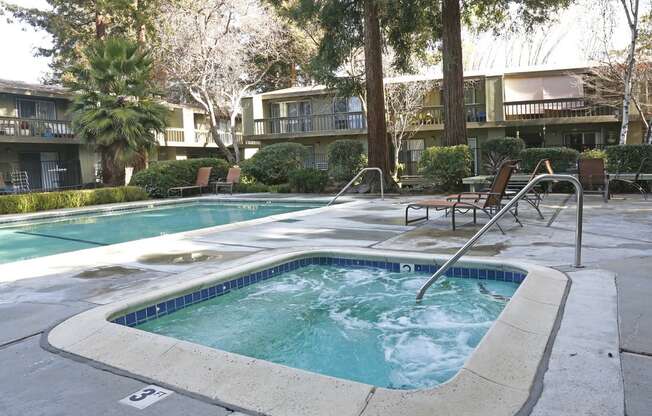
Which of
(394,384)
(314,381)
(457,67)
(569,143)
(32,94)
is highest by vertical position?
(32,94)

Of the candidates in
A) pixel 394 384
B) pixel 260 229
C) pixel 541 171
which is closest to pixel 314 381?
pixel 394 384

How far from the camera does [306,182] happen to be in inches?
733

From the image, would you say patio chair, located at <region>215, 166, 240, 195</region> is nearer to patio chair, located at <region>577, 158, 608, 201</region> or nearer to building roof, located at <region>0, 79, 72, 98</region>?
building roof, located at <region>0, 79, 72, 98</region>

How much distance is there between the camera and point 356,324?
4.55 m

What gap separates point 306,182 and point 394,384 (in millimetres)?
15310

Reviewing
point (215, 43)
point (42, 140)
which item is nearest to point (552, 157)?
point (215, 43)

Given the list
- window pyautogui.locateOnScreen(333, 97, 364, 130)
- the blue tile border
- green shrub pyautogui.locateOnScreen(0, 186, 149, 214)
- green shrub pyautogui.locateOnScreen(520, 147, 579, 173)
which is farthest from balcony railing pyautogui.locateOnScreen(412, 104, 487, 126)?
the blue tile border

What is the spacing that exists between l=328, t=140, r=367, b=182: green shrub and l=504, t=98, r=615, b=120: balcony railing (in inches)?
351

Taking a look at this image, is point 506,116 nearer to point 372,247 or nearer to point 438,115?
point 438,115

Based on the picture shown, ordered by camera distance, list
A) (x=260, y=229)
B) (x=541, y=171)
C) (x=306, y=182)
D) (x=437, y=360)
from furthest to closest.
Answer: (x=306, y=182) → (x=541, y=171) → (x=260, y=229) → (x=437, y=360)

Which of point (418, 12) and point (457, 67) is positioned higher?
point (418, 12)

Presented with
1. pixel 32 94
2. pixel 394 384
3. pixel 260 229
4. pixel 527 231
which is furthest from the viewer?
pixel 32 94

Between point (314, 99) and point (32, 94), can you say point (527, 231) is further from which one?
point (32, 94)

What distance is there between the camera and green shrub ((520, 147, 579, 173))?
15.0 metres
